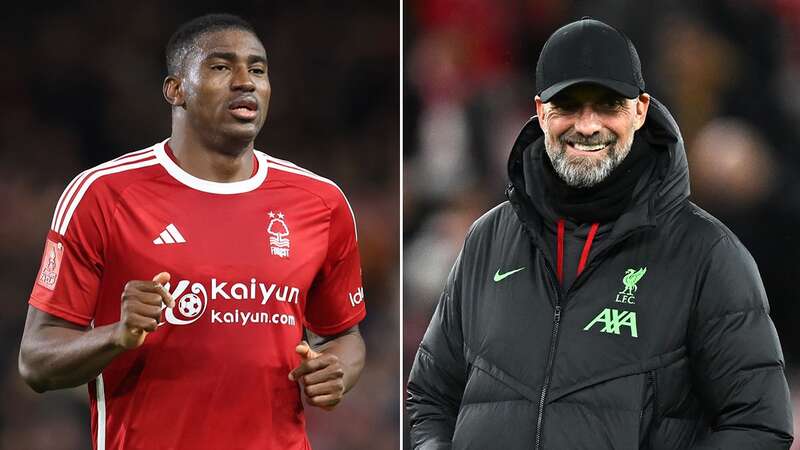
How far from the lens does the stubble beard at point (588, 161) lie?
1.86m

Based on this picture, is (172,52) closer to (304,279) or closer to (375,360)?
(304,279)

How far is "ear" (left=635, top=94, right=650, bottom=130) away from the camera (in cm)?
191

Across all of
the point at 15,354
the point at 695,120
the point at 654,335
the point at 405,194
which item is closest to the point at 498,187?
the point at 405,194

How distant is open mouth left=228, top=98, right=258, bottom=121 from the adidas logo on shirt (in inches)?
11.0

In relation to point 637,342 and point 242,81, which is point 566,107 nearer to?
point 637,342

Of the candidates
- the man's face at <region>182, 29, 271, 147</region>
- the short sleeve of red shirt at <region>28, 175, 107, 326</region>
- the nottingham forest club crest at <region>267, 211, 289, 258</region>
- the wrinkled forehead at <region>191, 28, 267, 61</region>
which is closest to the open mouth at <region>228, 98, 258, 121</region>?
the man's face at <region>182, 29, 271, 147</region>

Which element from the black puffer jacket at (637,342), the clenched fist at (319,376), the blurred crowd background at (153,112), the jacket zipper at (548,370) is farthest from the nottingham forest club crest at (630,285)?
the blurred crowd background at (153,112)

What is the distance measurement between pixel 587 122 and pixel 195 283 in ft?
2.86

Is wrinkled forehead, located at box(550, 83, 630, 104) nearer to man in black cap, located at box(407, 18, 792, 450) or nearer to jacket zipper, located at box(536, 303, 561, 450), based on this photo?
man in black cap, located at box(407, 18, 792, 450)

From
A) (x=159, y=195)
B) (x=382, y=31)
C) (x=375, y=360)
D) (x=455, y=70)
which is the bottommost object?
(x=375, y=360)

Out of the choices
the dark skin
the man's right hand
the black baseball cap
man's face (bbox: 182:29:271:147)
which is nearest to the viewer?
the black baseball cap

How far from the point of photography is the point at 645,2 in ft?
10.2

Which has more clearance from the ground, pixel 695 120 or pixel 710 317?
pixel 695 120

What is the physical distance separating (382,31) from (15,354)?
2004mm
